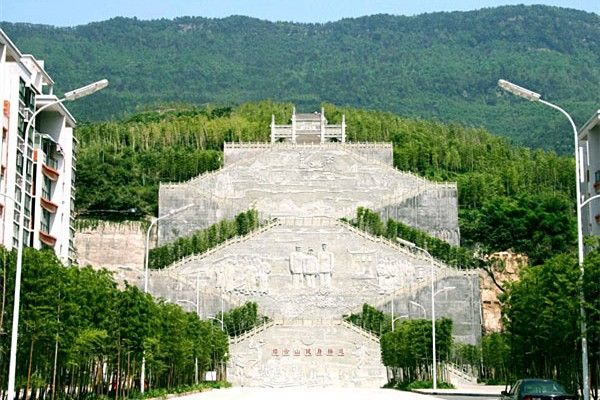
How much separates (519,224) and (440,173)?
1957 centimetres

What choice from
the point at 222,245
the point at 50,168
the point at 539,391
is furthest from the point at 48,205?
the point at 539,391

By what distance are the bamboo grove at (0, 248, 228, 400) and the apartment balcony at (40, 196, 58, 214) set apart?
31.2 feet

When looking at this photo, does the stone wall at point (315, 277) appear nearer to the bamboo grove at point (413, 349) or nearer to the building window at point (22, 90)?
the bamboo grove at point (413, 349)

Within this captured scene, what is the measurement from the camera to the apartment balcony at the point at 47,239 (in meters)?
55.8

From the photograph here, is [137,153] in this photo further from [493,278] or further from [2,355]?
[2,355]

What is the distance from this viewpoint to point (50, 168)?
57031 mm

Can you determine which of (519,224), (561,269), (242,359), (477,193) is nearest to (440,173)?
(477,193)

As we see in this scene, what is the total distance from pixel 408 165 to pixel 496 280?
904 inches

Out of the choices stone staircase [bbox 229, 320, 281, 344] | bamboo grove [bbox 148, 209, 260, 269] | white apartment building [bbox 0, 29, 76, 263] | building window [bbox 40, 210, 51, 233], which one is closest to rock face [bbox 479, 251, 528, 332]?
stone staircase [bbox 229, 320, 281, 344]

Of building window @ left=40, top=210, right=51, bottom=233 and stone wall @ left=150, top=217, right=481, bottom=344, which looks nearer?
building window @ left=40, top=210, right=51, bottom=233

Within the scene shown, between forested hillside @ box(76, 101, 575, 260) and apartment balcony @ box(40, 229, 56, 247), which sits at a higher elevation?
forested hillside @ box(76, 101, 575, 260)

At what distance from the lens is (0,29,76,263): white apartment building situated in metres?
48.2

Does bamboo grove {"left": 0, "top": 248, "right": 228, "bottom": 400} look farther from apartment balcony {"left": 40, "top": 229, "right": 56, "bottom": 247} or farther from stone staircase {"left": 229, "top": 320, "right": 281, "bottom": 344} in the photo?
stone staircase {"left": 229, "top": 320, "right": 281, "bottom": 344}

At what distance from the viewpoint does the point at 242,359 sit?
240ft
